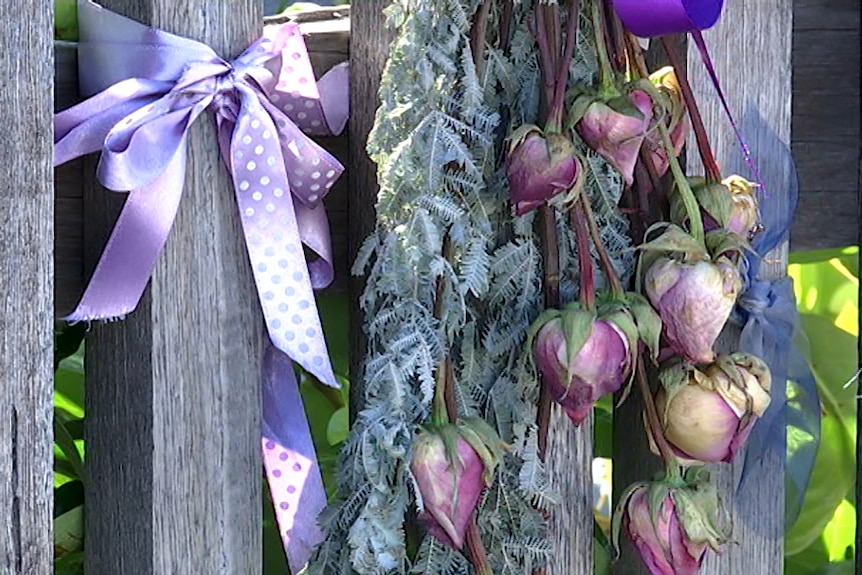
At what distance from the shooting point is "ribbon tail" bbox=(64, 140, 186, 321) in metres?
0.91

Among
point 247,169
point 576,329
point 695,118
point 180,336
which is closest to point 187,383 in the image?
point 180,336

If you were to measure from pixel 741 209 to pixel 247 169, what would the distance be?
317mm

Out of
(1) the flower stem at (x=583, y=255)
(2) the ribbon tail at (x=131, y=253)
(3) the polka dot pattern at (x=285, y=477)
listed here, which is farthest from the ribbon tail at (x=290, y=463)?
(1) the flower stem at (x=583, y=255)

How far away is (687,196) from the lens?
3.00 feet

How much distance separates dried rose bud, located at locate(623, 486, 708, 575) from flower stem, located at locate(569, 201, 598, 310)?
13 centimetres

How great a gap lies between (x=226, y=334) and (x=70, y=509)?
277 millimetres

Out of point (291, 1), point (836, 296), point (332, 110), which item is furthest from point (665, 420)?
point (291, 1)

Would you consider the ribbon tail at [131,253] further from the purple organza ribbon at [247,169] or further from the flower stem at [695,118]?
the flower stem at [695,118]

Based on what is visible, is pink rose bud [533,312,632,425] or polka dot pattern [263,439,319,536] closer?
pink rose bud [533,312,632,425]

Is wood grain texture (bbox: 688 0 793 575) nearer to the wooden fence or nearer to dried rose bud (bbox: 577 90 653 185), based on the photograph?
the wooden fence

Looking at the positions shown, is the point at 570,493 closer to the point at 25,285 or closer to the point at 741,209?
the point at 741,209

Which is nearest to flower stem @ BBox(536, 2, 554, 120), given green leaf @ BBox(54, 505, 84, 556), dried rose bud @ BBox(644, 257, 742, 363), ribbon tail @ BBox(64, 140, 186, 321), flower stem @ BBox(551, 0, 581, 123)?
flower stem @ BBox(551, 0, 581, 123)

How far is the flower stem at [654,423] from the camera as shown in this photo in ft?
3.03

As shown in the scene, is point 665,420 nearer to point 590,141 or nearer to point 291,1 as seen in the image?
point 590,141
